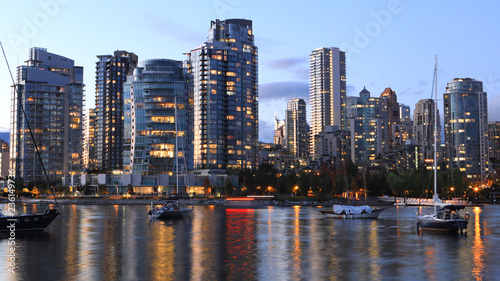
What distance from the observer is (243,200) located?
6993 inches

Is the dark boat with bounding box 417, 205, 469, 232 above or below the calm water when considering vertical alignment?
above

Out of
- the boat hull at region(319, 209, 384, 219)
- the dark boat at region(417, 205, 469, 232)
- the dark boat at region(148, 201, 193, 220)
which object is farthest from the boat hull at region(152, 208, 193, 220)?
the dark boat at region(417, 205, 469, 232)

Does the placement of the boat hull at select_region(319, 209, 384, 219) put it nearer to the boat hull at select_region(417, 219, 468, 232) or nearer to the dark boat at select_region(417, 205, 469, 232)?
the dark boat at select_region(417, 205, 469, 232)

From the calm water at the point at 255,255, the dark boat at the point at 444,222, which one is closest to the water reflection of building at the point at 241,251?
the calm water at the point at 255,255

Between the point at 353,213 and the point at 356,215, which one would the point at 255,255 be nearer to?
the point at 356,215

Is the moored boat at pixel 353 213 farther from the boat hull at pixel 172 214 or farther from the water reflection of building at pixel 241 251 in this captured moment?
the water reflection of building at pixel 241 251

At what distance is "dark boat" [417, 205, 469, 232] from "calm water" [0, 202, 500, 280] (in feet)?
6.36

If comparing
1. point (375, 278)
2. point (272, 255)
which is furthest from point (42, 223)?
point (375, 278)

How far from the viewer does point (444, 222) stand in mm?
72500

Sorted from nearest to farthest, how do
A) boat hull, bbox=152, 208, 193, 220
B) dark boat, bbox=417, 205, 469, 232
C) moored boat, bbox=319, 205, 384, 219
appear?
dark boat, bbox=417, 205, 469, 232 < boat hull, bbox=152, 208, 193, 220 < moored boat, bbox=319, 205, 384, 219

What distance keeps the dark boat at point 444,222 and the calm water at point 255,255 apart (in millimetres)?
1939

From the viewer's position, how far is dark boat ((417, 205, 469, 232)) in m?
72.4

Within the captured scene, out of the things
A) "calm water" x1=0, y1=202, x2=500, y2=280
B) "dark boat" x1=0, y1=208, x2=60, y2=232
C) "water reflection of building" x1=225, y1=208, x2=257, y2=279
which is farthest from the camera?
"dark boat" x1=0, y1=208, x2=60, y2=232

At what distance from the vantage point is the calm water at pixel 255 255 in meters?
41.0
